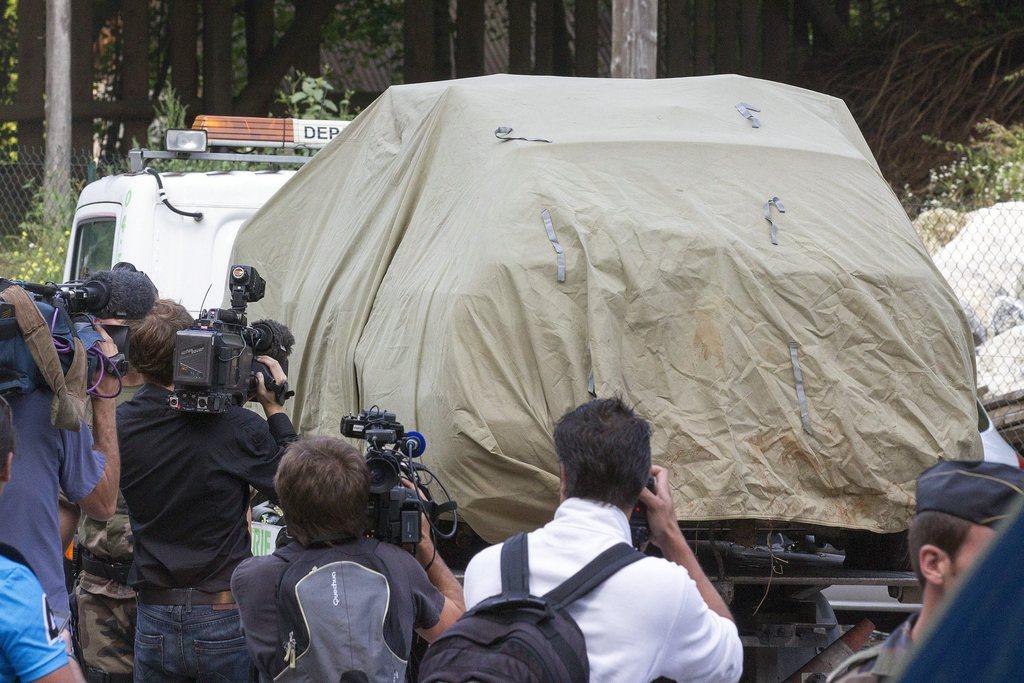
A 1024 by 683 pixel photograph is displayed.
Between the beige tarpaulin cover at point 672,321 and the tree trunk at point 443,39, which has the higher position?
the tree trunk at point 443,39

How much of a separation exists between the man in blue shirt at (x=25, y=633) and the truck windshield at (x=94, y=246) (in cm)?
511

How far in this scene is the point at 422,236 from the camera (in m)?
4.88

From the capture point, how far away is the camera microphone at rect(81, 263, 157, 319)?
13.6 feet

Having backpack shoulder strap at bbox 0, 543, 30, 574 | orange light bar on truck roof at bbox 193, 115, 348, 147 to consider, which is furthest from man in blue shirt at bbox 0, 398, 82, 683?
orange light bar on truck roof at bbox 193, 115, 348, 147

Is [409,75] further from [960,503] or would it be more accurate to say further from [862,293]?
[960,503]

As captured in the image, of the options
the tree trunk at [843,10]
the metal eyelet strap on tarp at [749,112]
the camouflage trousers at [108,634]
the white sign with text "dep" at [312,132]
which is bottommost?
the camouflage trousers at [108,634]

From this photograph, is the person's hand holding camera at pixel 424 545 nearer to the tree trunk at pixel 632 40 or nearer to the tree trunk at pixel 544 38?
the tree trunk at pixel 632 40

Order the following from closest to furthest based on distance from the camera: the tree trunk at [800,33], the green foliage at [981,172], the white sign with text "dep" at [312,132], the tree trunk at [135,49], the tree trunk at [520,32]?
the white sign with text "dep" at [312,132], the green foliage at [981,172], the tree trunk at [135,49], the tree trunk at [520,32], the tree trunk at [800,33]

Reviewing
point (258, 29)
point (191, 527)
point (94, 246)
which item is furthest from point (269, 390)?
point (258, 29)

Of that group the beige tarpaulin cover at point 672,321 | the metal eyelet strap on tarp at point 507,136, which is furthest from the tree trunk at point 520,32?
the metal eyelet strap on tarp at point 507,136

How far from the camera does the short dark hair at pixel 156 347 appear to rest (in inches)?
165

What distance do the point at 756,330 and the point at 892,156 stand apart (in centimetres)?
1119

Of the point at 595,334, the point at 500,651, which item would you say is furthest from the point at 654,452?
the point at 500,651

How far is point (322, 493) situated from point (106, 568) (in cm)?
169
